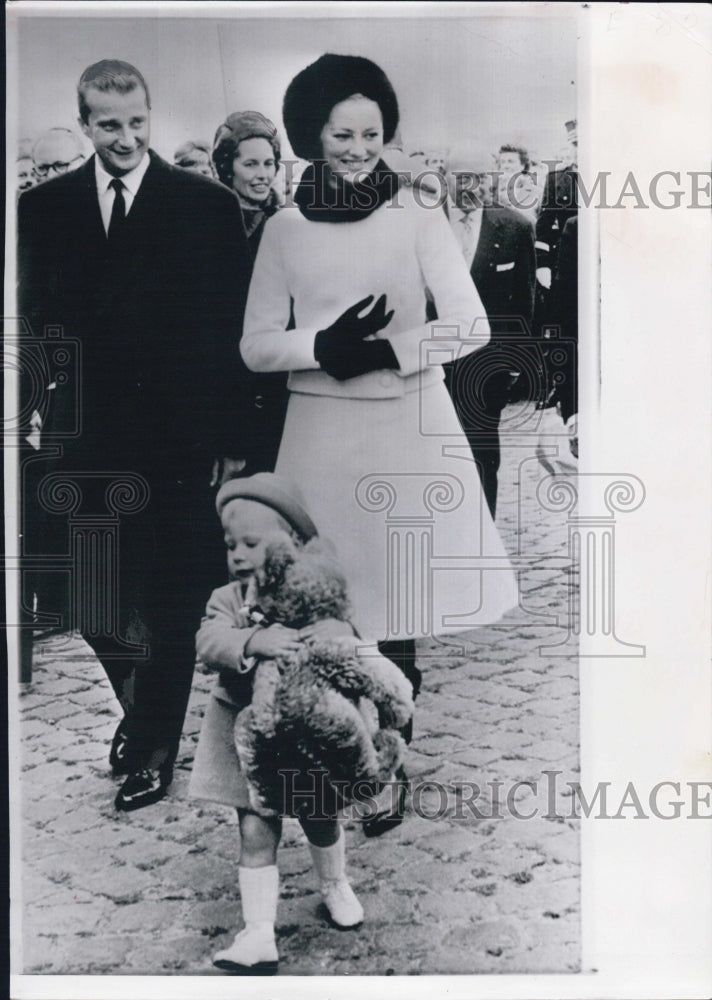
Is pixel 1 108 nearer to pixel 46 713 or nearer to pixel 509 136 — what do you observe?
pixel 509 136

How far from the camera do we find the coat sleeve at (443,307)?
3.22 m

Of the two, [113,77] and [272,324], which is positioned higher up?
[113,77]

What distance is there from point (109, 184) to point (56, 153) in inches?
6.3

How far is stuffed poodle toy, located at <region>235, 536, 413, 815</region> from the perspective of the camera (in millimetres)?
3223

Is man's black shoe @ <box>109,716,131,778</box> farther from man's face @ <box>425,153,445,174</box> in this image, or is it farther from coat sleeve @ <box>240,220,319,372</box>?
man's face @ <box>425,153,445,174</box>

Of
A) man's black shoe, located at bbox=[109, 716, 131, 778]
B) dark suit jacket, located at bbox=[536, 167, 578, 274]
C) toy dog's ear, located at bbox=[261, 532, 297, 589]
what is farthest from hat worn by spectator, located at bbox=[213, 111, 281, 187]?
man's black shoe, located at bbox=[109, 716, 131, 778]

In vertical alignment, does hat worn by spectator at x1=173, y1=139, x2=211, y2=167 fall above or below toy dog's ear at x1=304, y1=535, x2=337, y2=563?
above

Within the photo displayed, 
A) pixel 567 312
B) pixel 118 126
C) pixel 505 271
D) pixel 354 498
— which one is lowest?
pixel 354 498

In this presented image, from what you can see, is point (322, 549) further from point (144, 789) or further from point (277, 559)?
point (144, 789)

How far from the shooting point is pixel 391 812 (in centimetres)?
325

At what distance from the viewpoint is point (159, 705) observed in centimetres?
328

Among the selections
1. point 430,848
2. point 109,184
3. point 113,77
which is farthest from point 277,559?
point 113,77

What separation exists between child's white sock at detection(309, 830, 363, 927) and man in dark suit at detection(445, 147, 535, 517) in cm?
102

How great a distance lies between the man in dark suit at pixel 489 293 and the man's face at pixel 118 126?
82 centimetres
